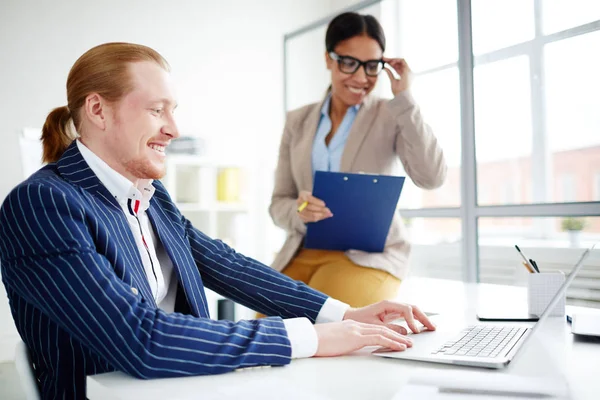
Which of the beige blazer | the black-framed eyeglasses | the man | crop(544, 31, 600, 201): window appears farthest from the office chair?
crop(544, 31, 600, 201): window

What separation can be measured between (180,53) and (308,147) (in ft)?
A: 9.37

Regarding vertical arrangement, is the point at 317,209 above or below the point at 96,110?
below

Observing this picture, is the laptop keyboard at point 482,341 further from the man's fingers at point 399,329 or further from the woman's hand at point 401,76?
the woman's hand at point 401,76

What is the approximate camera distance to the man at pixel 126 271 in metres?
0.82

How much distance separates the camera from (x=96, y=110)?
1.12 metres

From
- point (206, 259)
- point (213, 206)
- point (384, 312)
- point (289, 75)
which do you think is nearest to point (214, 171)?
point (213, 206)

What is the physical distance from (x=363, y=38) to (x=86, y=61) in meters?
1.20

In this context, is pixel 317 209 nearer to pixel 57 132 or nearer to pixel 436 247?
pixel 57 132

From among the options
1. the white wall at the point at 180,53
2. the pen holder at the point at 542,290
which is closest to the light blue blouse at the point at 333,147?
the pen holder at the point at 542,290

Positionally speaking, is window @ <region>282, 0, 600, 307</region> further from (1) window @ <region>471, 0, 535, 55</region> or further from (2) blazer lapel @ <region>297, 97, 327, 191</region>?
(2) blazer lapel @ <region>297, 97, 327, 191</region>

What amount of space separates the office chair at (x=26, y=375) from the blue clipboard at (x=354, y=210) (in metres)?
0.99

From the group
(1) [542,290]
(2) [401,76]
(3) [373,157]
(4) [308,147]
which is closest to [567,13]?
(2) [401,76]

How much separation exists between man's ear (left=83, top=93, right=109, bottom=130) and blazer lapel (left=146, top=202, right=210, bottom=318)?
218 millimetres

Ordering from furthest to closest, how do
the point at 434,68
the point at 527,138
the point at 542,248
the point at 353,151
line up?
the point at 434,68 < the point at 527,138 < the point at 542,248 < the point at 353,151
